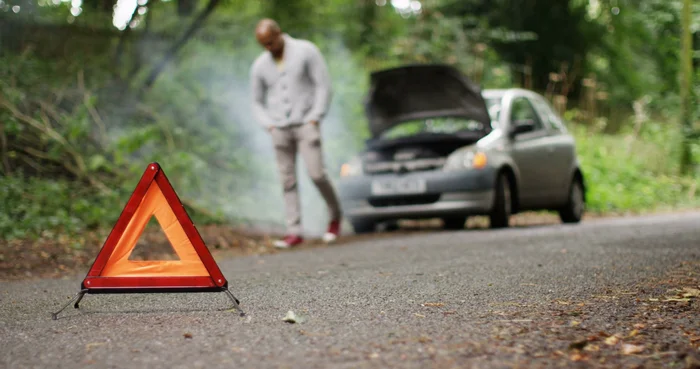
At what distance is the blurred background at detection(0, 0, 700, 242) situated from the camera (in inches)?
406

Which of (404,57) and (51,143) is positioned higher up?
(404,57)

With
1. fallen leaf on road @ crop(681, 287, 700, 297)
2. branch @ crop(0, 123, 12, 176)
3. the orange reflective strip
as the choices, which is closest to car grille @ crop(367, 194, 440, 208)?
branch @ crop(0, 123, 12, 176)

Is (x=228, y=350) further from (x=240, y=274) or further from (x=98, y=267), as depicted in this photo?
(x=240, y=274)

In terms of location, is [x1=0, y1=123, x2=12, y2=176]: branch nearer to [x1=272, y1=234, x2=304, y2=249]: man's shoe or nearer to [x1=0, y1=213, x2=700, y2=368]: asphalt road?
[x1=272, y1=234, x2=304, y2=249]: man's shoe

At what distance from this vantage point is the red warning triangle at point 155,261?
4113 mm

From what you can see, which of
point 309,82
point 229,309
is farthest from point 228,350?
point 309,82

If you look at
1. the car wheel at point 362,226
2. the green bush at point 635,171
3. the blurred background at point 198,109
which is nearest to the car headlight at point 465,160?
the car wheel at point 362,226

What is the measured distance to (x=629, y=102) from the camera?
27.5 meters

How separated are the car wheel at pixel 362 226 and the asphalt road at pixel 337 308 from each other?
2760 mm

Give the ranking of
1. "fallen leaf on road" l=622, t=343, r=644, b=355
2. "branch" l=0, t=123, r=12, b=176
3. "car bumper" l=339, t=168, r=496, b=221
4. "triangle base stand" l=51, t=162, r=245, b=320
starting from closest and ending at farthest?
"fallen leaf on road" l=622, t=343, r=644, b=355, "triangle base stand" l=51, t=162, r=245, b=320, "car bumper" l=339, t=168, r=496, b=221, "branch" l=0, t=123, r=12, b=176

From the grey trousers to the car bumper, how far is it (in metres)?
1.11

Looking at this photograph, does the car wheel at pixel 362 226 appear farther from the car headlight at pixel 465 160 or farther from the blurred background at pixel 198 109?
the blurred background at pixel 198 109

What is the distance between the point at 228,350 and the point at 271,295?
1.58 m

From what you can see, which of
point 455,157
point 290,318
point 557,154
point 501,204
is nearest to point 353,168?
point 455,157
